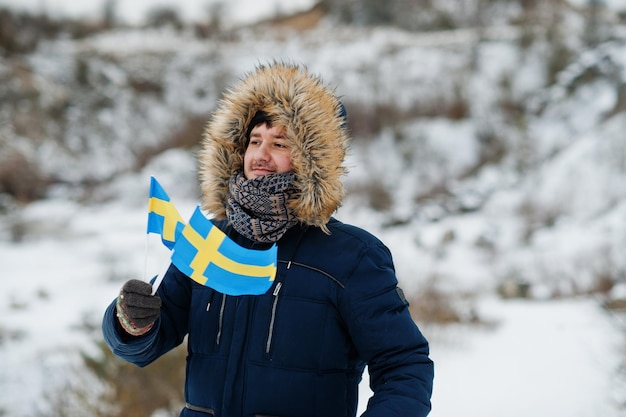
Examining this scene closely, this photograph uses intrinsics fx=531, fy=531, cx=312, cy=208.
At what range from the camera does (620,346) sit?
3746mm

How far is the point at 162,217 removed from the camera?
62.2 inches

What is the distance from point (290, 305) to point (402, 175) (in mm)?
17585

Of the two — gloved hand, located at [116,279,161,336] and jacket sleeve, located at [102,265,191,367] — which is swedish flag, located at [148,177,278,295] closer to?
gloved hand, located at [116,279,161,336]

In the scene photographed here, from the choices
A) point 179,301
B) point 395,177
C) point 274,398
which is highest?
point 395,177

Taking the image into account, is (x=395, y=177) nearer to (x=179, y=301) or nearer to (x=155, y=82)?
(x=155, y=82)

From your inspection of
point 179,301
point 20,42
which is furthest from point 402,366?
point 20,42

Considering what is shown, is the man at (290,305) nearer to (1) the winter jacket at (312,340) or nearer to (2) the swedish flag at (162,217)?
(1) the winter jacket at (312,340)

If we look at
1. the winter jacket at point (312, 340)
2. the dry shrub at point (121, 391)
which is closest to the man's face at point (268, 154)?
the winter jacket at point (312, 340)

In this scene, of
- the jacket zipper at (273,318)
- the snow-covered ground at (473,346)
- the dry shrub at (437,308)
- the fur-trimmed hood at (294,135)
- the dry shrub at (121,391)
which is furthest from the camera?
the dry shrub at (437,308)

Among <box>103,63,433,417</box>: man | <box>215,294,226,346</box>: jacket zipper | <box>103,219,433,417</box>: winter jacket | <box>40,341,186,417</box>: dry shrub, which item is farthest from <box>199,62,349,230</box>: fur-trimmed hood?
<box>40,341,186,417</box>: dry shrub

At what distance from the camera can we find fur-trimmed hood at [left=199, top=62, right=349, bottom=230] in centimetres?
164

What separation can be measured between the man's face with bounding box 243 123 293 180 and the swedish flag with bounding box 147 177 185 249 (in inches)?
10.8

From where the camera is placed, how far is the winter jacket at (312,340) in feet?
4.81

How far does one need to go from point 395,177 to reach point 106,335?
17499mm
